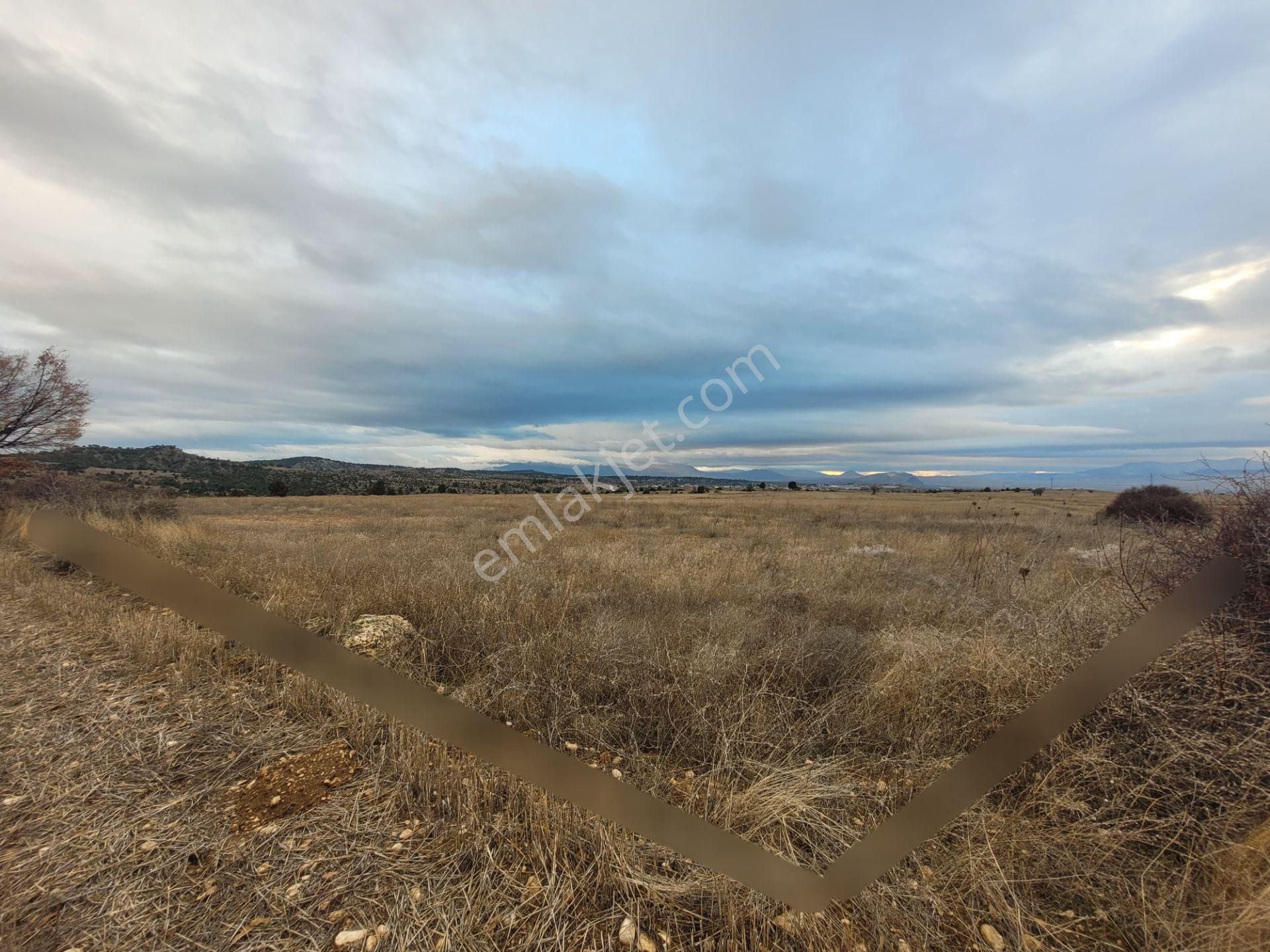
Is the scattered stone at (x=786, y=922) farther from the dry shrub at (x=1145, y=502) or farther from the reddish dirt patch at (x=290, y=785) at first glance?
the dry shrub at (x=1145, y=502)

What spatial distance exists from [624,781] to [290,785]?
1.99 meters

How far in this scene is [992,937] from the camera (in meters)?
2.29

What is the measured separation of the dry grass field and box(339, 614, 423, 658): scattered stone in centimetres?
13

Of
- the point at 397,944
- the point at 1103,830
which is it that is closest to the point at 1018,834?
the point at 1103,830

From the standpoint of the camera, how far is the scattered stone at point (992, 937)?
2.24 m

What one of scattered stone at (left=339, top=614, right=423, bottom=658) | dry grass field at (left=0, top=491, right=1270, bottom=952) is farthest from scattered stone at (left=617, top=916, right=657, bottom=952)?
scattered stone at (left=339, top=614, right=423, bottom=658)

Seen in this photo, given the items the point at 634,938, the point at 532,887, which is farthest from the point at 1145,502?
the point at 532,887

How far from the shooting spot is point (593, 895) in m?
2.38

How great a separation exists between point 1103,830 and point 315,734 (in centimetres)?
474

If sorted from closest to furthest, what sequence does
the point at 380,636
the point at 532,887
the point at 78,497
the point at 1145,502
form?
the point at 532,887 → the point at 380,636 → the point at 78,497 → the point at 1145,502

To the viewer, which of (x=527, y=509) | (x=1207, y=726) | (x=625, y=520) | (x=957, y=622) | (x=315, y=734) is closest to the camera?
(x=1207, y=726)

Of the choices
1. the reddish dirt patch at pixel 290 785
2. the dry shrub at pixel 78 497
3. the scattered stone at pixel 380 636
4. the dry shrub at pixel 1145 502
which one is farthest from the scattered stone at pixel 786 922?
the dry shrub at pixel 1145 502

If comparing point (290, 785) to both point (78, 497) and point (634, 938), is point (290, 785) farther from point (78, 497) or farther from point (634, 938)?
point (78, 497)

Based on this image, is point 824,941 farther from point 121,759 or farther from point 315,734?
point 121,759
